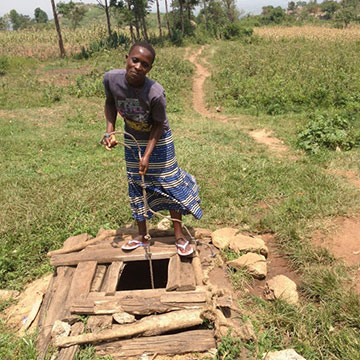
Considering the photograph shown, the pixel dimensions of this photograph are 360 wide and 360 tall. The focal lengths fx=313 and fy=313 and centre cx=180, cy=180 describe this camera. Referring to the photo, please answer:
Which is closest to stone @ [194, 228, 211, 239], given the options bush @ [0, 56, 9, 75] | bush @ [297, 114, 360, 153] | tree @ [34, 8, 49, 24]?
bush @ [297, 114, 360, 153]

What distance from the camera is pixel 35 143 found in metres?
6.28

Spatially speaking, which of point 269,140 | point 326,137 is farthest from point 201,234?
point 269,140

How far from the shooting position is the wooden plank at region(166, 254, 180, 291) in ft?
7.37

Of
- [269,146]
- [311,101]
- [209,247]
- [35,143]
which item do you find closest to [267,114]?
[311,101]

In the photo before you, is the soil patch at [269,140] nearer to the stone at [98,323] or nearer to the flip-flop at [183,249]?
the flip-flop at [183,249]

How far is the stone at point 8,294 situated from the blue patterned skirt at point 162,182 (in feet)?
4.40

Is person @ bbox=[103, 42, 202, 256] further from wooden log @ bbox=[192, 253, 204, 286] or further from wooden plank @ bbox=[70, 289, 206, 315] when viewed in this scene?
wooden plank @ bbox=[70, 289, 206, 315]

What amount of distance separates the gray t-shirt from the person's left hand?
0.82ft

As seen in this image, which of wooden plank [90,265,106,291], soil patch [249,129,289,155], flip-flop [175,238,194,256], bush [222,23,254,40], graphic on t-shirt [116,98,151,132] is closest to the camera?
graphic on t-shirt [116,98,151,132]

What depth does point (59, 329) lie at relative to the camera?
6.80 ft

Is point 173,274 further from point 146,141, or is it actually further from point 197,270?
point 146,141

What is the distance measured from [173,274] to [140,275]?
82 cm

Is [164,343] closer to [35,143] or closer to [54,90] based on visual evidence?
[35,143]

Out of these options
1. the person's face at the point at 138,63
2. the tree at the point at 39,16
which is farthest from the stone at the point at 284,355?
the tree at the point at 39,16
